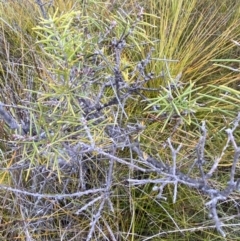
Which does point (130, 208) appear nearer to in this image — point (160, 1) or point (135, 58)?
point (135, 58)

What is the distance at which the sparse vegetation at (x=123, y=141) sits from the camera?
2.66 feet

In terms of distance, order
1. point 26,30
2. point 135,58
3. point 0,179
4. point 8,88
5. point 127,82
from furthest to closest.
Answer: point 26,30
point 135,58
point 8,88
point 0,179
point 127,82

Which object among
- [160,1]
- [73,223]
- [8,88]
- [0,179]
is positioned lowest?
[73,223]

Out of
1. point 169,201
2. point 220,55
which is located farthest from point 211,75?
point 169,201

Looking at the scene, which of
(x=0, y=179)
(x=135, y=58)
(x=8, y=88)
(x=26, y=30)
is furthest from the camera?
(x=26, y=30)

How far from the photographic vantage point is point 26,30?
4.26ft

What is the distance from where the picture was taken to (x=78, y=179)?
97 cm

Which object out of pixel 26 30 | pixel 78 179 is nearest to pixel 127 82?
pixel 78 179

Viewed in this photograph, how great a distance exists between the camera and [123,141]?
0.86 meters

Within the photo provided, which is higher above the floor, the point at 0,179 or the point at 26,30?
the point at 26,30

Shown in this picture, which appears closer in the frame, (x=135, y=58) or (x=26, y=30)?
(x=135, y=58)

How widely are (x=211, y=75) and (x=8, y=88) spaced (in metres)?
0.54

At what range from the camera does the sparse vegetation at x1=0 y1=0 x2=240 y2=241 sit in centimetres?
81

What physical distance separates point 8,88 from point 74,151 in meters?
0.35
